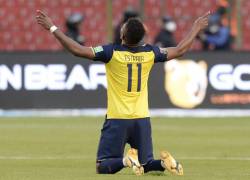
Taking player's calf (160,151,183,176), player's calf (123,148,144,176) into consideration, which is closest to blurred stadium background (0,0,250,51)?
player's calf (123,148,144,176)

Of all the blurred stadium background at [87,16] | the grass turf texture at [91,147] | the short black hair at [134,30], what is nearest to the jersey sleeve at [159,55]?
the short black hair at [134,30]

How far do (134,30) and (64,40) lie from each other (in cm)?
81

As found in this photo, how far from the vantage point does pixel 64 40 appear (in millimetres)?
10531

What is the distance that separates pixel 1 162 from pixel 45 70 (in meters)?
10.7

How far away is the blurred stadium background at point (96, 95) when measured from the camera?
14320 mm

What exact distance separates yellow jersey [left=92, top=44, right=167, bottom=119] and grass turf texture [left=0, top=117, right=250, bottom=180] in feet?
2.40

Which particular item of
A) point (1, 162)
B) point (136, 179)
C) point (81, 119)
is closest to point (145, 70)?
point (136, 179)

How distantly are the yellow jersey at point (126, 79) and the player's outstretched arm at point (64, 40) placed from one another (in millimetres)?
247

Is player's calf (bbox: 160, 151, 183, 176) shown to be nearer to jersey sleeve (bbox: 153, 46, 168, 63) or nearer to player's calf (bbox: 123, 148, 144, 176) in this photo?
player's calf (bbox: 123, 148, 144, 176)

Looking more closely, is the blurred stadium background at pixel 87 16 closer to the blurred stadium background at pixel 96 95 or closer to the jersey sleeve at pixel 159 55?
the blurred stadium background at pixel 96 95

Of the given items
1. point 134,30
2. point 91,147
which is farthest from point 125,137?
point 91,147

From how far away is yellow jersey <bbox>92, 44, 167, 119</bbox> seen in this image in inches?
433

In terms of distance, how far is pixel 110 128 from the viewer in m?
11.0

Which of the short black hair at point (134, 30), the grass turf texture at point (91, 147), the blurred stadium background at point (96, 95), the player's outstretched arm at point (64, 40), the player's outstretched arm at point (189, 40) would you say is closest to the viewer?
the player's outstretched arm at point (64, 40)
